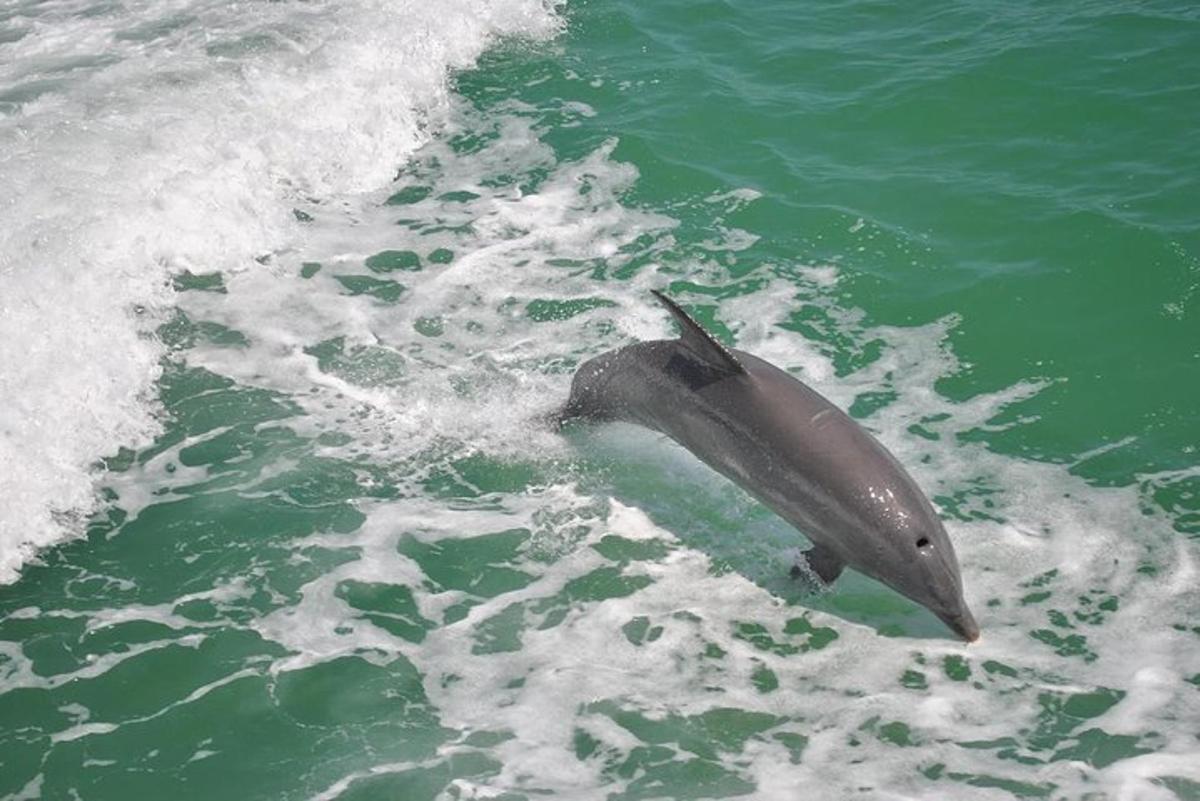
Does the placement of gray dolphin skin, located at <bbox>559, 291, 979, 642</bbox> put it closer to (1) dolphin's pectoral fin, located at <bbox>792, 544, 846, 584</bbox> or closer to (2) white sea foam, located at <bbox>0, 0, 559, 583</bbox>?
(1) dolphin's pectoral fin, located at <bbox>792, 544, 846, 584</bbox>

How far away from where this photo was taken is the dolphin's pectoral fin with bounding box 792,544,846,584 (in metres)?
8.74

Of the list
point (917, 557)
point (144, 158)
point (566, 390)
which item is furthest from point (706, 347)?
point (144, 158)

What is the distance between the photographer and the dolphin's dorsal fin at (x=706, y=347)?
8961mm

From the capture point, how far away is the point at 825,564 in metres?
8.78

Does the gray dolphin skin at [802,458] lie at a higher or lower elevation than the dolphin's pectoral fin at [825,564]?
higher

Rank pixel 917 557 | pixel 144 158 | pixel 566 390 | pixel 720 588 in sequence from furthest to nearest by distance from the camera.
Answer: pixel 144 158 → pixel 566 390 → pixel 720 588 → pixel 917 557

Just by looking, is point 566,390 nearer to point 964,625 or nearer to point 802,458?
point 802,458

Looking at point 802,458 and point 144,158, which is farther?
point 144,158

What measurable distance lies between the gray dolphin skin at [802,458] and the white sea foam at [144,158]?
4.40 m

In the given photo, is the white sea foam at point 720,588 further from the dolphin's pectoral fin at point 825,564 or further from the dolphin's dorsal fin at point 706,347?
the dolphin's dorsal fin at point 706,347

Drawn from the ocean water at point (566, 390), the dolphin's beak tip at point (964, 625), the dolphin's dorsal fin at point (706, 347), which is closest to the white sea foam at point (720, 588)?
the ocean water at point (566, 390)

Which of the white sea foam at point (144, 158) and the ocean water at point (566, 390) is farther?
the white sea foam at point (144, 158)

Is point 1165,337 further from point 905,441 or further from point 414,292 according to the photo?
point 414,292

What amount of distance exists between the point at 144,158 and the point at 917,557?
33.7 feet
